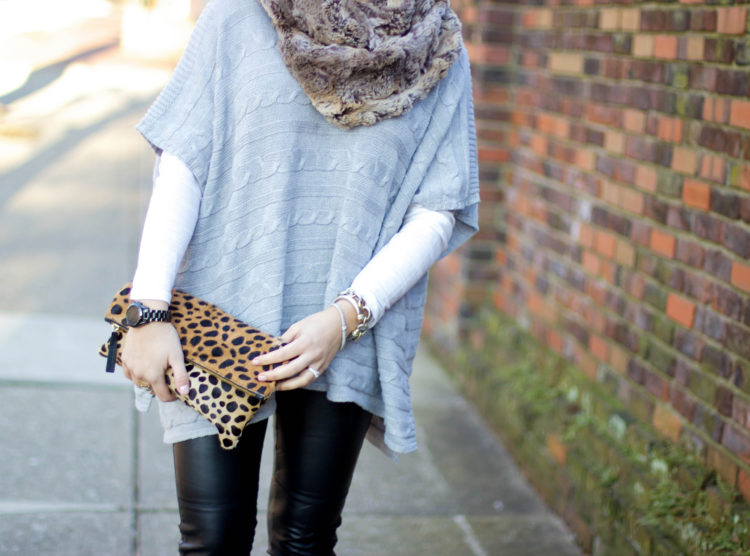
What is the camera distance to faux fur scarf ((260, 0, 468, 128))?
182 centimetres

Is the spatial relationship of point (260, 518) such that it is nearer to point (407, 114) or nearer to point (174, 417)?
point (174, 417)

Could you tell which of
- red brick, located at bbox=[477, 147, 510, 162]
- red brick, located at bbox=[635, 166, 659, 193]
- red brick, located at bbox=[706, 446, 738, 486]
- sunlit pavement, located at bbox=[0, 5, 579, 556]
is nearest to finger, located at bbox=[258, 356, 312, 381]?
sunlit pavement, located at bbox=[0, 5, 579, 556]

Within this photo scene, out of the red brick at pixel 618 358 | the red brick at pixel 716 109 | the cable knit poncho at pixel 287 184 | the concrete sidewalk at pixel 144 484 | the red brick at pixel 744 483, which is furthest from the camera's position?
the red brick at pixel 618 358

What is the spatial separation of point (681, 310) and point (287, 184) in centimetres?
150

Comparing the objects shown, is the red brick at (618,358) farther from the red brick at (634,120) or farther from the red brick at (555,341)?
the red brick at (634,120)

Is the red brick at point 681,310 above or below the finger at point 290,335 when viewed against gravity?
below

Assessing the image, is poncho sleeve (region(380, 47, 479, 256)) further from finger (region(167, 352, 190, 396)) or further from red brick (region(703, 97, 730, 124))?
red brick (region(703, 97, 730, 124))

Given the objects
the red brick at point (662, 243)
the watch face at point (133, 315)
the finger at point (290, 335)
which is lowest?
the red brick at point (662, 243)

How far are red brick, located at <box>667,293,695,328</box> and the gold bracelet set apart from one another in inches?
52.2

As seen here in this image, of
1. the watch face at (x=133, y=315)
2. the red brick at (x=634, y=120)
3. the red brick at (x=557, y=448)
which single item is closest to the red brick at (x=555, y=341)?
the red brick at (x=557, y=448)

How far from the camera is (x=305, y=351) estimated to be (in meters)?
1.80

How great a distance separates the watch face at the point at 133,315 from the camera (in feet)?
5.78

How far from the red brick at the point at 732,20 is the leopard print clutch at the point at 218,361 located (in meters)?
1.62

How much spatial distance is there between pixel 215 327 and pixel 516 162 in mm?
2624
